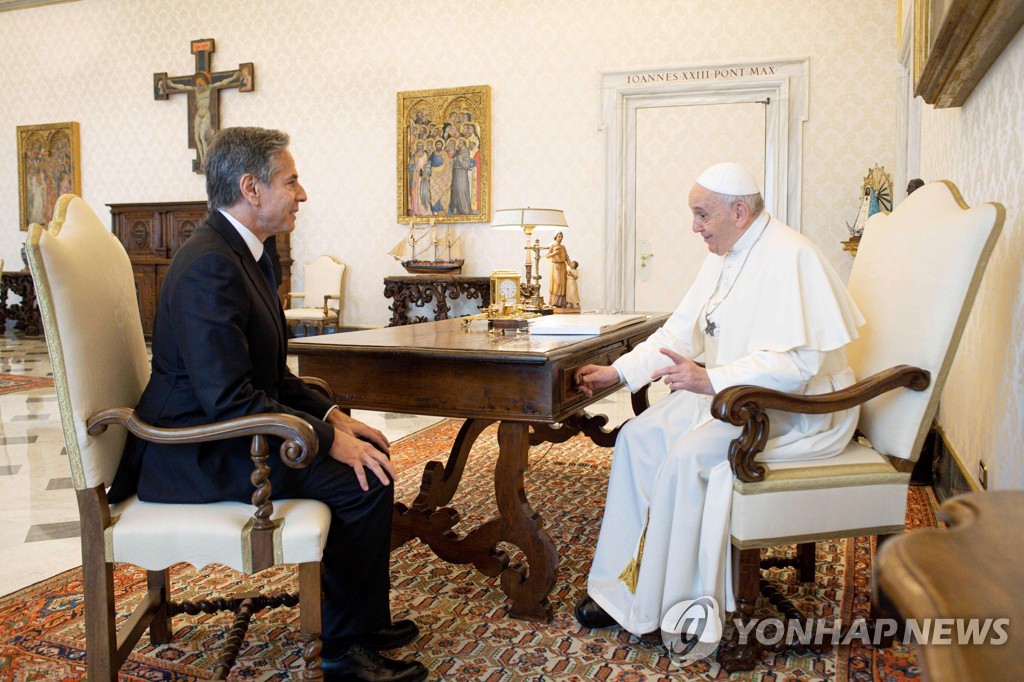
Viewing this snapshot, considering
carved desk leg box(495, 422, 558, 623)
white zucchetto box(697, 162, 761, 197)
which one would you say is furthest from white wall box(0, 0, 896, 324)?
carved desk leg box(495, 422, 558, 623)

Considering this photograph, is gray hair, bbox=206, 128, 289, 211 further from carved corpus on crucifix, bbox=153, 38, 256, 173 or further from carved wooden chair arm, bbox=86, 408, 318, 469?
carved corpus on crucifix, bbox=153, 38, 256, 173

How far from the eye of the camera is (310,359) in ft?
9.78

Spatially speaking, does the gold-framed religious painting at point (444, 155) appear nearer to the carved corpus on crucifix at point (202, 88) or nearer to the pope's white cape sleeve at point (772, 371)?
the carved corpus on crucifix at point (202, 88)

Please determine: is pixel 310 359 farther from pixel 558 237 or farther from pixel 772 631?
pixel 558 237

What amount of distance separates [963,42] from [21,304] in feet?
43.0

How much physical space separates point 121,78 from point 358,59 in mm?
3949

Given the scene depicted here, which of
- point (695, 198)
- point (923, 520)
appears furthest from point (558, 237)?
point (923, 520)

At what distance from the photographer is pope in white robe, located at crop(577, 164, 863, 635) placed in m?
2.43

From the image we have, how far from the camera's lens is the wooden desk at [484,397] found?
2.67 metres

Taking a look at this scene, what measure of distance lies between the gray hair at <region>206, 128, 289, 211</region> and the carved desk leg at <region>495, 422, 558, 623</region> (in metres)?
1.12

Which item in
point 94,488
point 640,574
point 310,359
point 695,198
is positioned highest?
point 695,198

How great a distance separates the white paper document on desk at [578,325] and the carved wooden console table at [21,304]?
10.7 m

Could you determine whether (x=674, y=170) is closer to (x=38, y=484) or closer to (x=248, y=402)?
(x=38, y=484)

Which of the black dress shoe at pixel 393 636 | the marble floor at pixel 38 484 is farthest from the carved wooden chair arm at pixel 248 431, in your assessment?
the marble floor at pixel 38 484
